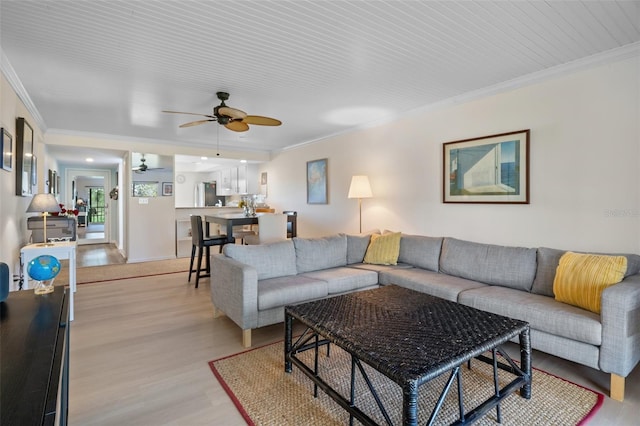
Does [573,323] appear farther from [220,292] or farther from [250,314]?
[220,292]

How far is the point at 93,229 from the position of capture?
11.8 meters

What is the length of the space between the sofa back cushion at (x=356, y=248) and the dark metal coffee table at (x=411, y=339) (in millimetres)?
1471

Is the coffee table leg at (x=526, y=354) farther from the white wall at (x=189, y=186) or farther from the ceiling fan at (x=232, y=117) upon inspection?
the white wall at (x=189, y=186)

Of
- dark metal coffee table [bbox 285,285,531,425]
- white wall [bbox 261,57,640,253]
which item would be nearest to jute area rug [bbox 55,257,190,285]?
white wall [bbox 261,57,640,253]

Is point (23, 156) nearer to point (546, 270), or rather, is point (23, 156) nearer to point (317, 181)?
point (317, 181)

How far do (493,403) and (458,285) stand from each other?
4.26 ft

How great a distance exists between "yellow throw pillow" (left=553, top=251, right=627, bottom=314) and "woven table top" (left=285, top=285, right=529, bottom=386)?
0.71 m

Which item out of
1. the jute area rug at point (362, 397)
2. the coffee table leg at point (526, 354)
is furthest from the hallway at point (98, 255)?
the coffee table leg at point (526, 354)

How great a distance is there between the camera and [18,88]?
3.18 m

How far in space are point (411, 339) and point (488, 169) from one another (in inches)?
96.4

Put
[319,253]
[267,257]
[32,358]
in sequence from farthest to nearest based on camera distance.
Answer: [319,253] → [267,257] → [32,358]

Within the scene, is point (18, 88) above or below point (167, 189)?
above

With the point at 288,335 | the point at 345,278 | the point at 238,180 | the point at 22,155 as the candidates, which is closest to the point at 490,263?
the point at 345,278

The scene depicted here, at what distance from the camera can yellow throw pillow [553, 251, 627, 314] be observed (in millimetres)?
2109
